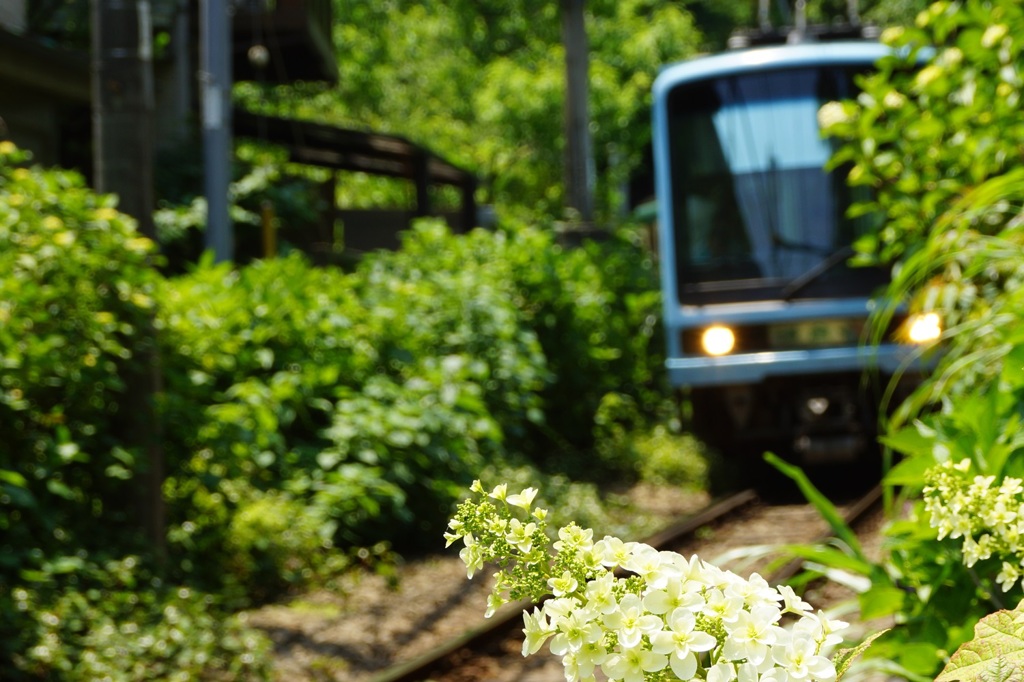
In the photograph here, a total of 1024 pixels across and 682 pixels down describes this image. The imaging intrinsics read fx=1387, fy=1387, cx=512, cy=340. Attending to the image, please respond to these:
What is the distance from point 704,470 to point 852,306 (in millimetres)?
2619

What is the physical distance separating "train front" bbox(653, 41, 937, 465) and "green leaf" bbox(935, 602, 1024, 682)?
786 cm

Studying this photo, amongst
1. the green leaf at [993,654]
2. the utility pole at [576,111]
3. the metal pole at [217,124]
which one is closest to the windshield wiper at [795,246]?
the metal pole at [217,124]

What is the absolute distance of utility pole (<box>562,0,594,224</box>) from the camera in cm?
1534

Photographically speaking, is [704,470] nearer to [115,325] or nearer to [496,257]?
[496,257]

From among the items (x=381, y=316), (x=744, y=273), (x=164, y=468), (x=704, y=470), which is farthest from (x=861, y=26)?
(x=164, y=468)

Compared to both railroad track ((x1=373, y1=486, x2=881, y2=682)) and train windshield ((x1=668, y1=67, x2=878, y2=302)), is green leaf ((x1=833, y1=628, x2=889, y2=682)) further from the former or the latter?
train windshield ((x1=668, y1=67, x2=878, y2=302))

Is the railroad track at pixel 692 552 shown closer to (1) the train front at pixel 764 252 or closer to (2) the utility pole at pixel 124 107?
(1) the train front at pixel 764 252

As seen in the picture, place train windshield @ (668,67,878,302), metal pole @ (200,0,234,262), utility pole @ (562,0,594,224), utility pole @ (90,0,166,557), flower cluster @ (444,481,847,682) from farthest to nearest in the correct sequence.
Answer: utility pole @ (562,0,594,224), metal pole @ (200,0,234,262), train windshield @ (668,67,878,302), utility pole @ (90,0,166,557), flower cluster @ (444,481,847,682)

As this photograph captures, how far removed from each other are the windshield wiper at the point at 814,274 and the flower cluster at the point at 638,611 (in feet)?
26.8

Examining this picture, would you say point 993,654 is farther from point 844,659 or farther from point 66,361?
point 66,361

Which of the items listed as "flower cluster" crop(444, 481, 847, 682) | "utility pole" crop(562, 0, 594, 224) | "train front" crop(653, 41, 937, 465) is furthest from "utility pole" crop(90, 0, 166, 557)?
"utility pole" crop(562, 0, 594, 224)

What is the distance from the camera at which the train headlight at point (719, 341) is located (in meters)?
9.55

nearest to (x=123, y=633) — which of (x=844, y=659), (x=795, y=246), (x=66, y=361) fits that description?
(x=66, y=361)

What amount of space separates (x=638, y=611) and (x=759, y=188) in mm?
8571
